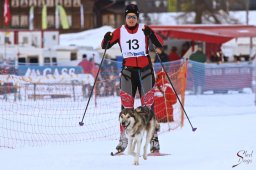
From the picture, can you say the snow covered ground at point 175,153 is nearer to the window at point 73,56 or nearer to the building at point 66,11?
the window at point 73,56

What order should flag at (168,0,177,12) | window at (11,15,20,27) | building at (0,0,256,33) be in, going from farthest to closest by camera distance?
window at (11,15,20,27) < building at (0,0,256,33) < flag at (168,0,177,12)

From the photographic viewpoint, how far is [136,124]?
283 inches

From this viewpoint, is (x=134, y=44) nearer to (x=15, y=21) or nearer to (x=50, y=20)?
(x=50, y=20)

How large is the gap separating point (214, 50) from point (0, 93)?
1392cm

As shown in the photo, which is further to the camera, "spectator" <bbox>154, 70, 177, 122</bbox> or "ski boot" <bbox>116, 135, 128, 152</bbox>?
"spectator" <bbox>154, 70, 177, 122</bbox>

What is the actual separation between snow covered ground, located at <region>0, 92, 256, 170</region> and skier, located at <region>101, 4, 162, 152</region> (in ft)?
1.77

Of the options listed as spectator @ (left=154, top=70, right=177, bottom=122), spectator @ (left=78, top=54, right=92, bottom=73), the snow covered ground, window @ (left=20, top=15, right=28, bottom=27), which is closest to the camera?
the snow covered ground

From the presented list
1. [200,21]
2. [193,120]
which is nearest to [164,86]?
[193,120]

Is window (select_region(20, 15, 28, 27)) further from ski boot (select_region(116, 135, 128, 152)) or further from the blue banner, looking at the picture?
ski boot (select_region(116, 135, 128, 152))

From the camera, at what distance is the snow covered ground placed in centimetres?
701

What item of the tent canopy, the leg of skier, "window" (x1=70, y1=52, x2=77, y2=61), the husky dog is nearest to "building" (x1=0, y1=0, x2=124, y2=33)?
"window" (x1=70, y1=52, x2=77, y2=61)

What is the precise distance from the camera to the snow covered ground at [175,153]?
23.0 ft

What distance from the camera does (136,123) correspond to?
23.6 ft

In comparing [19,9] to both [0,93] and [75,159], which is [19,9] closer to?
[0,93]
